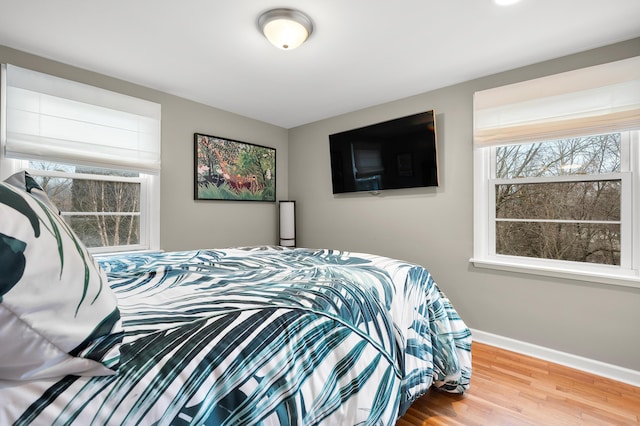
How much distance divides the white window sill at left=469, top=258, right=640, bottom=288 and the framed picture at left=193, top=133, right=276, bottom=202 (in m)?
2.58

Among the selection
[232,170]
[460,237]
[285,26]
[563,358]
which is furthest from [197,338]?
[232,170]

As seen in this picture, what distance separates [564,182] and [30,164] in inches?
169

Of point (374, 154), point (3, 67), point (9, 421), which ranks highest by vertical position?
Result: point (3, 67)

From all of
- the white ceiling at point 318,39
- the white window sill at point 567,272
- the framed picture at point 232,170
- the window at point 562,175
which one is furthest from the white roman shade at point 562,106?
the framed picture at point 232,170

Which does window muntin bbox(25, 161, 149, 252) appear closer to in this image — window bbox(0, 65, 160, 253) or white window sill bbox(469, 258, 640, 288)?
window bbox(0, 65, 160, 253)

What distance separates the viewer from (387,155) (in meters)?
3.29

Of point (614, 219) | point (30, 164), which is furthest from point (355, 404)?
point (30, 164)

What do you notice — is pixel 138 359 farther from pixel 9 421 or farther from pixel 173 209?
pixel 173 209

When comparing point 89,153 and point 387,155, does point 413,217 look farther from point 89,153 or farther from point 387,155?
point 89,153

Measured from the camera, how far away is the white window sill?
84.8 inches

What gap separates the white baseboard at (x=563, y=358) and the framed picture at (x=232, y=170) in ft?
9.39

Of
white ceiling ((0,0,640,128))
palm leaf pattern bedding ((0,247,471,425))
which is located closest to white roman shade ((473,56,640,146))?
white ceiling ((0,0,640,128))

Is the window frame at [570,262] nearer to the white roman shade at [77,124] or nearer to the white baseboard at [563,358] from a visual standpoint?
the white baseboard at [563,358]

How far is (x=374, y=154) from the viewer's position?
11.1ft
